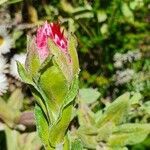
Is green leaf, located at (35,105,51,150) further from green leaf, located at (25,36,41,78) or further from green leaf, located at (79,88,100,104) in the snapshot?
green leaf, located at (79,88,100,104)

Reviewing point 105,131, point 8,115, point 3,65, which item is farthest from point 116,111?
point 3,65

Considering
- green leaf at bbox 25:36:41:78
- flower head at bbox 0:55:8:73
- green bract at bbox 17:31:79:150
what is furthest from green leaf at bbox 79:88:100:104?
green leaf at bbox 25:36:41:78

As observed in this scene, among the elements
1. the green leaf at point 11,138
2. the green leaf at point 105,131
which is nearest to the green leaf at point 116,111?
the green leaf at point 105,131

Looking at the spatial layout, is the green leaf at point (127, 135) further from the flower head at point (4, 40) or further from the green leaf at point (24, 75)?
the green leaf at point (24, 75)

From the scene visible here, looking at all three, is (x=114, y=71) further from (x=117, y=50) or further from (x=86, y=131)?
(x=86, y=131)

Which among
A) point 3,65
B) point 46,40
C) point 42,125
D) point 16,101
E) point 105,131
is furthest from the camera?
point 3,65

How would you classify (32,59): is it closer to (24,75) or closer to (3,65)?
(24,75)
